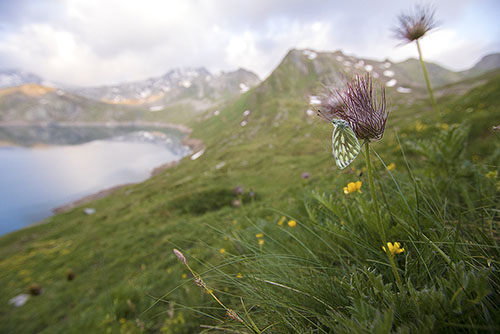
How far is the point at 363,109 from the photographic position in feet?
3.81

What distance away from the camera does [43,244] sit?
19219mm

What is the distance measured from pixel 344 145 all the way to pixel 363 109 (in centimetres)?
34

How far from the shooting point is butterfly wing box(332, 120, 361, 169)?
0.93 m

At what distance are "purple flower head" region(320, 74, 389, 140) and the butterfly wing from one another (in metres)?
0.21

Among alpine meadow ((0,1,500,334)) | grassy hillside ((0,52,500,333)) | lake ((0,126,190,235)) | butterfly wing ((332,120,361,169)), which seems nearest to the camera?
butterfly wing ((332,120,361,169))

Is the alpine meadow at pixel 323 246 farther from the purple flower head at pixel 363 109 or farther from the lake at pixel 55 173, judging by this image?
the lake at pixel 55 173

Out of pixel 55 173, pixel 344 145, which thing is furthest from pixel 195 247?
pixel 55 173

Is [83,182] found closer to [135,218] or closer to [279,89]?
[135,218]

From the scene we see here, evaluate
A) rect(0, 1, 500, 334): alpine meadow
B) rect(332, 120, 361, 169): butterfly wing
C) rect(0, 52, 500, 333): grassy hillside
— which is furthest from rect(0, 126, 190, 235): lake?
rect(332, 120, 361, 169): butterfly wing

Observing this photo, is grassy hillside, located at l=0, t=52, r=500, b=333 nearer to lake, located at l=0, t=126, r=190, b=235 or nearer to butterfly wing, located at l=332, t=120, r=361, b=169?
butterfly wing, located at l=332, t=120, r=361, b=169

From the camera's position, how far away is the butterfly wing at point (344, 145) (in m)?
0.93

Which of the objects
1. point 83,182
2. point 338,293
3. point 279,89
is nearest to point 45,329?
point 338,293

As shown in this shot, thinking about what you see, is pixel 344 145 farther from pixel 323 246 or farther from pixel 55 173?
pixel 55 173

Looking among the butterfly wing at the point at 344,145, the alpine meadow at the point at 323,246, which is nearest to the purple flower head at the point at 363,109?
the alpine meadow at the point at 323,246
